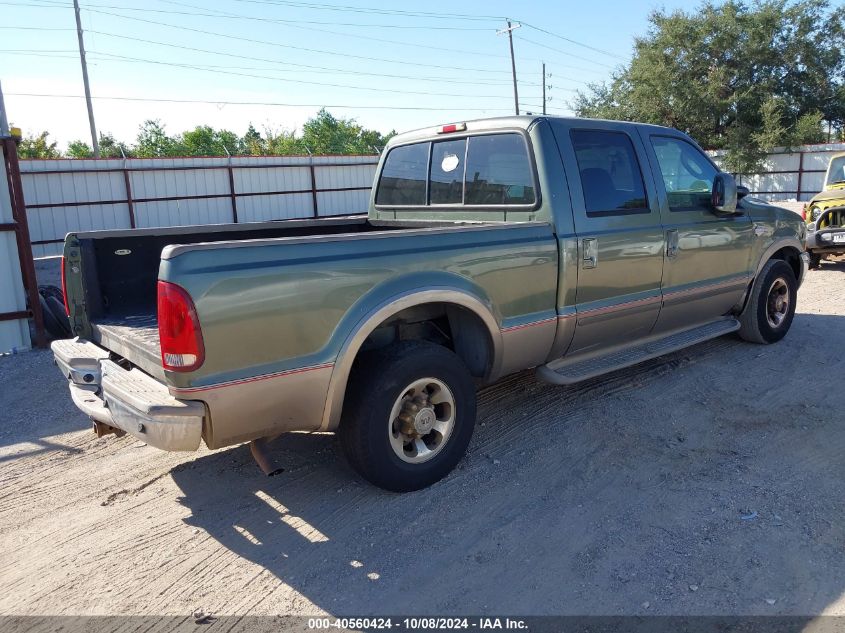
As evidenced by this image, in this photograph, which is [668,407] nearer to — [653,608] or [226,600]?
[653,608]

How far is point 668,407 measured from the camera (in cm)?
477

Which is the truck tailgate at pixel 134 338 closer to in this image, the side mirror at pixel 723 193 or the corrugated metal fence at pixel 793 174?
the side mirror at pixel 723 193

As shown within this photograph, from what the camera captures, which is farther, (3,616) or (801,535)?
(801,535)

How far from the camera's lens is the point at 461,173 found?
4.77 metres

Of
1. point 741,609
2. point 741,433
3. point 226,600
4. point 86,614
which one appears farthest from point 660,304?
point 86,614

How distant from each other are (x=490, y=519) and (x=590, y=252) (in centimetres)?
184

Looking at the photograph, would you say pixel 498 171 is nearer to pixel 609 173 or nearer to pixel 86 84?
pixel 609 173

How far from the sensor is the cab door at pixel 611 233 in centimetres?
429

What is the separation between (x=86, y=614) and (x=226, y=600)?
0.58m

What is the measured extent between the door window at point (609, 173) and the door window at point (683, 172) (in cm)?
32

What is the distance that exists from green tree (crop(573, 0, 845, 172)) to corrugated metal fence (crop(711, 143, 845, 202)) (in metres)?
2.09

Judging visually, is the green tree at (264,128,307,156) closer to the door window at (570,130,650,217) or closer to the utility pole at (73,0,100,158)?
the utility pole at (73,0,100,158)

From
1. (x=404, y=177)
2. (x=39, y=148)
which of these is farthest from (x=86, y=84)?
(x=404, y=177)

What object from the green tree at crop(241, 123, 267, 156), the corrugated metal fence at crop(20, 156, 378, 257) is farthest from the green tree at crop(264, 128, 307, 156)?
the corrugated metal fence at crop(20, 156, 378, 257)
